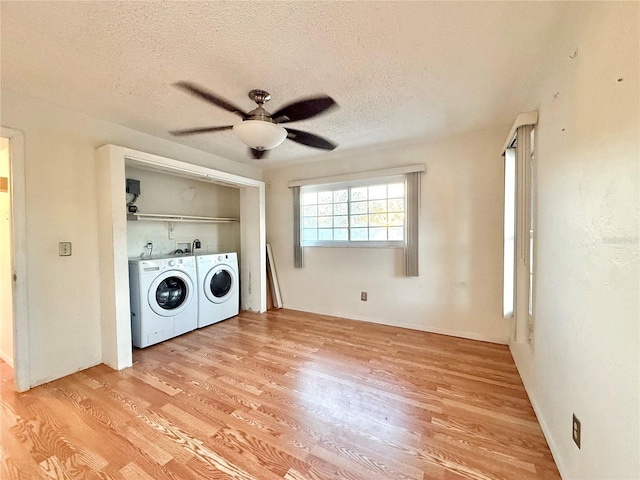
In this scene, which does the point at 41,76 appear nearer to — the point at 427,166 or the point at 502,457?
the point at 427,166

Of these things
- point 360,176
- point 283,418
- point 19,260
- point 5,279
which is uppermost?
point 360,176

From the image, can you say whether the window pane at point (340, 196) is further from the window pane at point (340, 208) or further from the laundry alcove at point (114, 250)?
the laundry alcove at point (114, 250)

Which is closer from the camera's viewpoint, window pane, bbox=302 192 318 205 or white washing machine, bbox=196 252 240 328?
white washing machine, bbox=196 252 240 328

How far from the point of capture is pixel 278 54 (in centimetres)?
149

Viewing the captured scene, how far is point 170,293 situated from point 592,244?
348 cm

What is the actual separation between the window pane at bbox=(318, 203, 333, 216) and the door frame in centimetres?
293

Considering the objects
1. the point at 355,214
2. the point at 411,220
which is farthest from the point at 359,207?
the point at 411,220

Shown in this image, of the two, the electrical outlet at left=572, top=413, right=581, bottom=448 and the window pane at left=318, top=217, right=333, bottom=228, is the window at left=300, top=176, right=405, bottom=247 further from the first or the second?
the electrical outlet at left=572, top=413, right=581, bottom=448

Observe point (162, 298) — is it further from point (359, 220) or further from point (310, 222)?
point (359, 220)

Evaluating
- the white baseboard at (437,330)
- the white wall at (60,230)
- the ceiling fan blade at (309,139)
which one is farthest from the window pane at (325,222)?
the white wall at (60,230)

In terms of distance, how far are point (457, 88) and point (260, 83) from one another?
1.43 m

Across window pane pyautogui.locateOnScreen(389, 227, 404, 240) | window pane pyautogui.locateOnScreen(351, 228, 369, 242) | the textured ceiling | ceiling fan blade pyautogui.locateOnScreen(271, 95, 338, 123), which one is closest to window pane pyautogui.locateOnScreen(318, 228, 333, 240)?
window pane pyautogui.locateOnScreen(351, 228, 369, 242)

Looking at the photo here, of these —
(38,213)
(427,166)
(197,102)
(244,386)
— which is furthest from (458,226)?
(38,213)

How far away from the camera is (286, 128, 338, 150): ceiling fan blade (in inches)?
89.8
